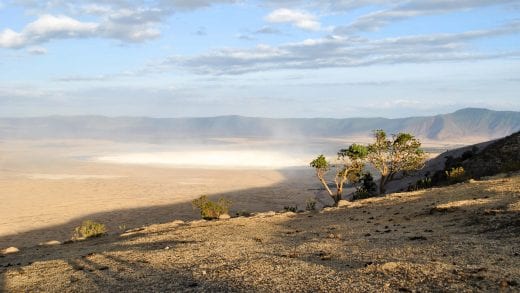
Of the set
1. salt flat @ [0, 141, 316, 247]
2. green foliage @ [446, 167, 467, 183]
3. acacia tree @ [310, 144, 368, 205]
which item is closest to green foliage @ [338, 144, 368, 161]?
acacia tree @ [310, 144, 368, 205]

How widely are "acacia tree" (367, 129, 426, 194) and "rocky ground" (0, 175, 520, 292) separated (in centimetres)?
1420

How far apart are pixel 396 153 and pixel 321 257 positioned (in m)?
27.3

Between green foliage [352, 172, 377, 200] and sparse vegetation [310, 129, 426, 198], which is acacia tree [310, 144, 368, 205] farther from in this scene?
green foliage [352, 172, 377, 200]

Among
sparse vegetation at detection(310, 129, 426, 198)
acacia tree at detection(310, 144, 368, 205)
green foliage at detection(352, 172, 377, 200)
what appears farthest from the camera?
green foliage at detection(352, 172, 377, 200)

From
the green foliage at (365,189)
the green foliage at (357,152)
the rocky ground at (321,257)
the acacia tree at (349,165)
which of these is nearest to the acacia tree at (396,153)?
the green foliage at (357,152)

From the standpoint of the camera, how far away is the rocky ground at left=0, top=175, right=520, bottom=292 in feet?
40.1

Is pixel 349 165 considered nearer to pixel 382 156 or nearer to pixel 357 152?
pixel 357 152

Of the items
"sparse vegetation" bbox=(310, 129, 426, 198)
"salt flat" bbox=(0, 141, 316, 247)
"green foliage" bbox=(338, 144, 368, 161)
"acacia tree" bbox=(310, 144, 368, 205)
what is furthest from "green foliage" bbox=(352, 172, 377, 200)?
"salt flat" bbox=(0, 141, 316, 247)

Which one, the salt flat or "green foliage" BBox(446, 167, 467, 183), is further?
the salt flat

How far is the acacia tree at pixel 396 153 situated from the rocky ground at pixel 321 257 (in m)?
14.2

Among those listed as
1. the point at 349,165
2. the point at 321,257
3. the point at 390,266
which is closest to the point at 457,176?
the point at 349,165

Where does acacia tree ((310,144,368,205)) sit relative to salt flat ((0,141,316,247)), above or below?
above

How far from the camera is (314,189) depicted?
2891 inches

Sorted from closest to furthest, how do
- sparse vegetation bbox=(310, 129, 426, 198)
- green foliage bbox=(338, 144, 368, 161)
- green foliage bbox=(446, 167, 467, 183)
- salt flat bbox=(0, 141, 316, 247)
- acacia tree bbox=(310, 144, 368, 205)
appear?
green foliage bbox=(446, 167, 467, 183), acacia tree bbox=(310, 144, 368, 205), green foliage bbox=(338, 144, 368, 161), sparse vegetation bbox=(310, 129, 426, 198), salt flat bbox=(0, 141, 316, 247)
